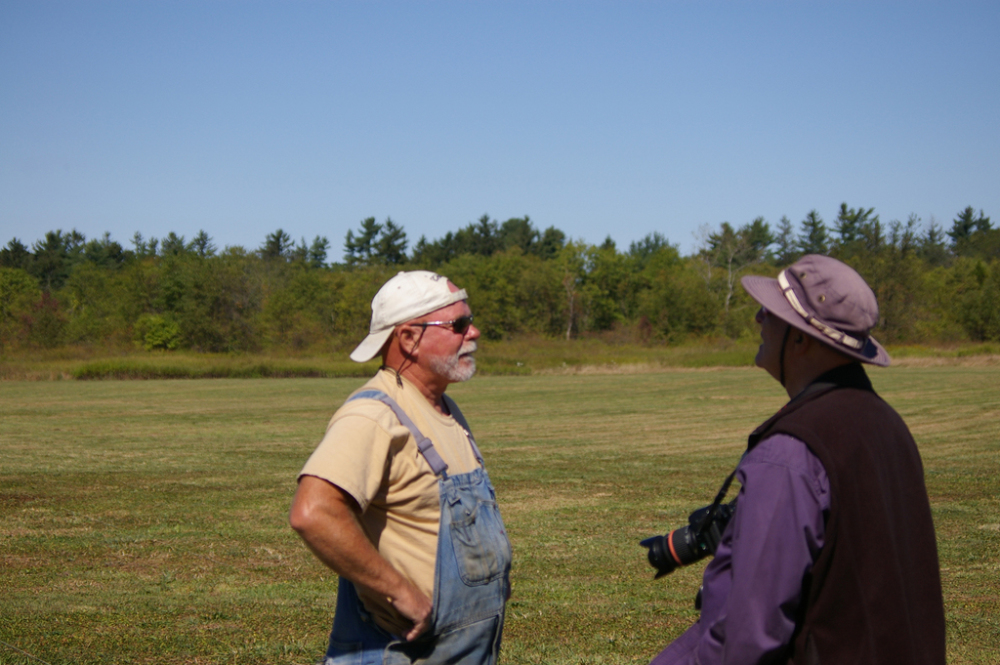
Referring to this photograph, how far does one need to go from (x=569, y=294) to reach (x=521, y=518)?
84302 mm

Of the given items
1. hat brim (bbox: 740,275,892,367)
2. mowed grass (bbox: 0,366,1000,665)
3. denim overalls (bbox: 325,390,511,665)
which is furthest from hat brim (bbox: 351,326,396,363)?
mowed grass (bbox: 0,366,1000,665)

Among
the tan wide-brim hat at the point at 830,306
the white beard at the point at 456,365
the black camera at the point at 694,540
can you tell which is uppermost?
the tan wide-brim hat at the point at 830,306

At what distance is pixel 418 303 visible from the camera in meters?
3.24

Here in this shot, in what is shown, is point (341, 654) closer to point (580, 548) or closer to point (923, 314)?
point (580, 548)

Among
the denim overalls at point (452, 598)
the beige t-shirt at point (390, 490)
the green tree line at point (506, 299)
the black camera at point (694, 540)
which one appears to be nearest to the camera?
the black camera at point (694, 540)

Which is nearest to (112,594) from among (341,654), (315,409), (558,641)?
(558,641)

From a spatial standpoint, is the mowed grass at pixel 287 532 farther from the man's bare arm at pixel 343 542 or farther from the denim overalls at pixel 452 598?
the man's bare arm at pixel 343 542

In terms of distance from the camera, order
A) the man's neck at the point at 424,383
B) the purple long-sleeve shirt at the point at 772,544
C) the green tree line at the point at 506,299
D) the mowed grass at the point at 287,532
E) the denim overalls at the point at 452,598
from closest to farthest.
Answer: the purple long-sleeve shirt at the point at 772,544 → the denim overalls at the point at 452,598 → the man's neck at the point at 424,383 → the mowed grass at the point at 287,532 → the green tree line at the point at 506,299

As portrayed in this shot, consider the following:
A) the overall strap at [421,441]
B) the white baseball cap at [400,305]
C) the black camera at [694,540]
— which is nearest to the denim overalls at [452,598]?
the overall strap at [421,441]

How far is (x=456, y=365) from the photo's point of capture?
327 cm

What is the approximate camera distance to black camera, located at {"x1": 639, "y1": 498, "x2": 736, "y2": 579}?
2.65 metres

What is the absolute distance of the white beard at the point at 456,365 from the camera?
10.6 feet

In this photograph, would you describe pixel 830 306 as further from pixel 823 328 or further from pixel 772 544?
pixel 772 544

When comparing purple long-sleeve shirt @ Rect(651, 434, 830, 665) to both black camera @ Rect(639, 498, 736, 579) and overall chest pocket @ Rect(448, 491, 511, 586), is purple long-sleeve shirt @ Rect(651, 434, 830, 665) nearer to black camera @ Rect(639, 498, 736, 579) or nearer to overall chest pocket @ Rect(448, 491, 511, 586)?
black camera @ Rect(639, 498, 736, 579)
